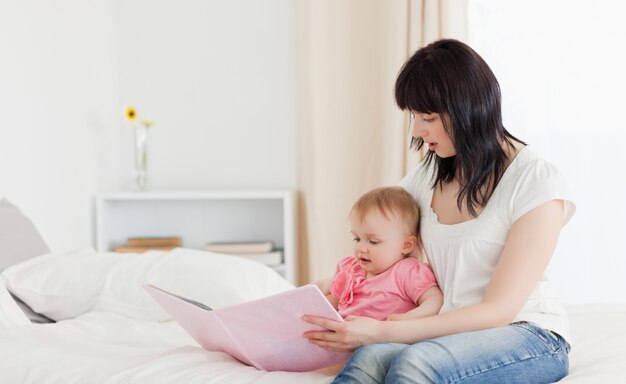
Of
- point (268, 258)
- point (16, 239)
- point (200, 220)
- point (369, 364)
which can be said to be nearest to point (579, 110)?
point (268, 258)

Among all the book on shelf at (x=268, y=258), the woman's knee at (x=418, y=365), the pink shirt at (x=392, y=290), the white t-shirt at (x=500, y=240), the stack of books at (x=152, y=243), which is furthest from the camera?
the stack of books at (x=152, y=243)

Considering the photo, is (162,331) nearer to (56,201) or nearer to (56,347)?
(56,347)

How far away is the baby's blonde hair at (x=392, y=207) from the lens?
5.40 ft

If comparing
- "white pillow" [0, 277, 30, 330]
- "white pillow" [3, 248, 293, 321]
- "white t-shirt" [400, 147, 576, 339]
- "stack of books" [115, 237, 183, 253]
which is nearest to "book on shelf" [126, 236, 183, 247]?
"stack of books" [115, 237, 183, 253]

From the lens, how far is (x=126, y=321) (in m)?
2.07

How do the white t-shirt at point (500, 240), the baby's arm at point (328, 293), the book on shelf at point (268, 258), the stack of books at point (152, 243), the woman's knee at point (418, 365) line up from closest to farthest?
the woman's knee at point (418, 365) → the white t-shirt at point (500, 240) → the baby's arm at point (328, 293) → the book on shelf at point (268, 258) → the stack of books at point (152, 243)

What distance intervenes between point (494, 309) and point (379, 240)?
318 mm

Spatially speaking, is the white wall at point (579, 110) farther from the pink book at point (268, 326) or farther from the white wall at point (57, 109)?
the pink book at point (268, 326)

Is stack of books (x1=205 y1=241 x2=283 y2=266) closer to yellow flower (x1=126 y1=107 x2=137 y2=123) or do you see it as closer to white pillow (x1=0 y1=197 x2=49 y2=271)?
yellow flower (x1=126 y1=107 x2=137 y2=123)

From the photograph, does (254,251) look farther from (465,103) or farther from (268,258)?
(465,103)

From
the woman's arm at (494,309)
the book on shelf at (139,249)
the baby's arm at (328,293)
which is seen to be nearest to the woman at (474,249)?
the woman's arm at (494,309)

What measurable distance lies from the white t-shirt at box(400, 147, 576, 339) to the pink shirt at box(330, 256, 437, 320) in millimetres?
46

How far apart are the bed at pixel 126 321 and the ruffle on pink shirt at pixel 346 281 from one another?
0.79ft

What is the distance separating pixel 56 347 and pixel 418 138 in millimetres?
909
